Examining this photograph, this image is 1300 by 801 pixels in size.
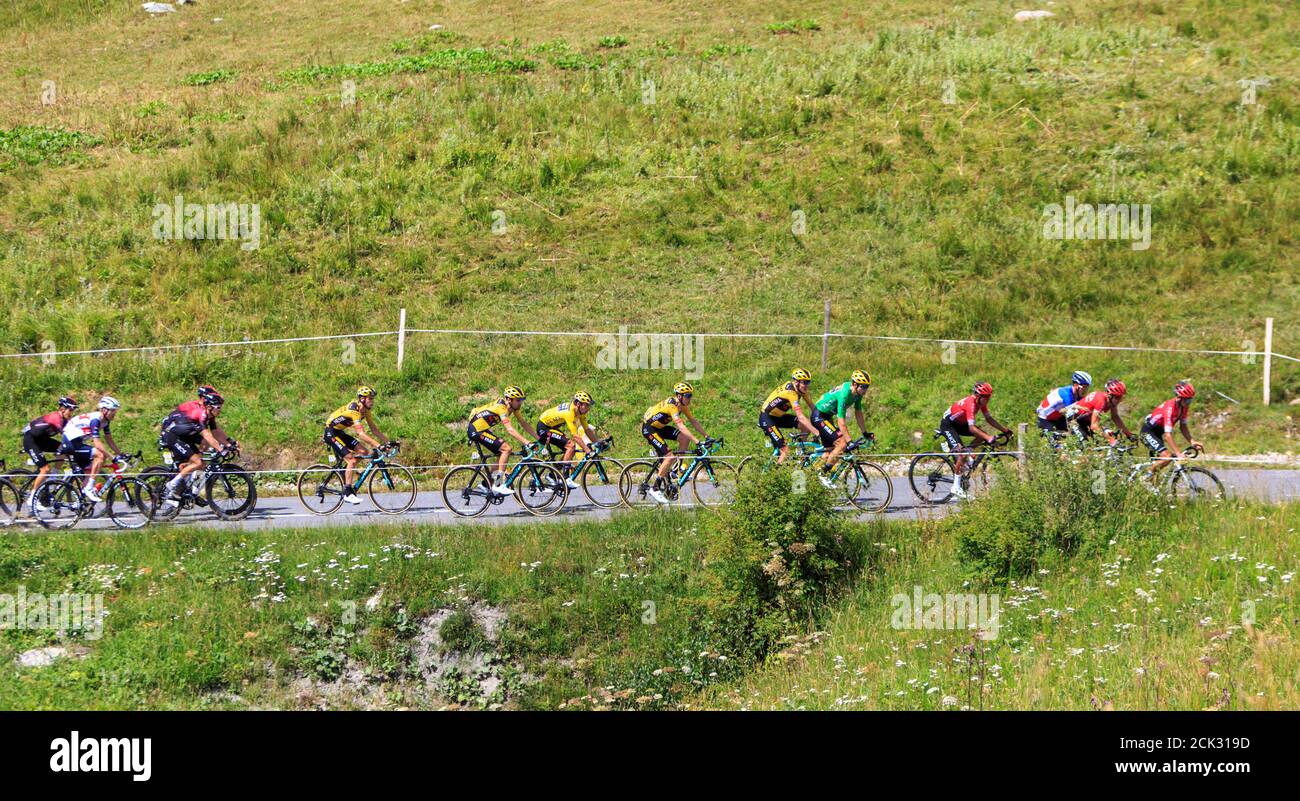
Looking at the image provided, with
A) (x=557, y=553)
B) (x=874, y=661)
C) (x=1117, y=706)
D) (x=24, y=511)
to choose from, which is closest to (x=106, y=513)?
(x=24, y=511)

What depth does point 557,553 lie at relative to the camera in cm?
1490

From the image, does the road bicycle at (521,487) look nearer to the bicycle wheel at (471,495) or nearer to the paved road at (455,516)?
the bicycle wheel at (471,495)

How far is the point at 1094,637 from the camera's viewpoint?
35.6 ft

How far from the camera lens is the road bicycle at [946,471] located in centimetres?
1639

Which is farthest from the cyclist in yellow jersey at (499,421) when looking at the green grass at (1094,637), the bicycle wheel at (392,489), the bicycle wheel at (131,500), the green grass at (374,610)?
the green grass at (1094,637)

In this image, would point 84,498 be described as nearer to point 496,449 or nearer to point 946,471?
point 496,449

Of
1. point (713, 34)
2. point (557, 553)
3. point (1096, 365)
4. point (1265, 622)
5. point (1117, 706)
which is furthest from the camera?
point (713, 34)

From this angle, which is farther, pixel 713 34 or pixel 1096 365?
pixel 713 34

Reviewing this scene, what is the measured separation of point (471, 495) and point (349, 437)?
2.14 meters

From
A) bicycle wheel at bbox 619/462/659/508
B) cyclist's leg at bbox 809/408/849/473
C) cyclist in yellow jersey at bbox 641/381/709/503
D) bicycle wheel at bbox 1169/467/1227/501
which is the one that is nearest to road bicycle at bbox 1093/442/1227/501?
bicycle wheel at bbox 1169/467/1227/501

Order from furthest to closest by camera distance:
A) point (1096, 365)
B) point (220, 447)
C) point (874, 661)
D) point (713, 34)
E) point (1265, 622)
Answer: point (713, 34)
point (1096, 365)
point (220, 447)
point (874, 661)
point (1265, 622)

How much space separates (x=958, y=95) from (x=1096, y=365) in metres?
12.5

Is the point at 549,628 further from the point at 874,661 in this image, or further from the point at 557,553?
the point at 874,661

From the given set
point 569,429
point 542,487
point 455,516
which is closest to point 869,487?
point 569,429
